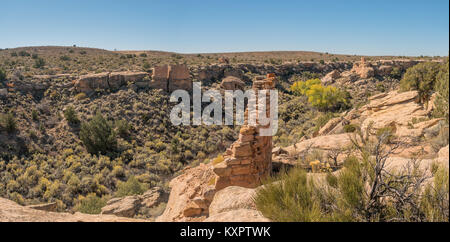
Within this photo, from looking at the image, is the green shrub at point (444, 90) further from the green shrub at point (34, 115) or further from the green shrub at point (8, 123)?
the green shrub at point (34, 115)

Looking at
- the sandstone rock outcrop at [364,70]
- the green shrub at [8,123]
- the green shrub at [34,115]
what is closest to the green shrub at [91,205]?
the green shrub at [8,123]

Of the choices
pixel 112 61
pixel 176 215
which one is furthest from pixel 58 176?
pixel 112 61

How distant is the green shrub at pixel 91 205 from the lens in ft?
36.9

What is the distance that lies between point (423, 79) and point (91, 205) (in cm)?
2079

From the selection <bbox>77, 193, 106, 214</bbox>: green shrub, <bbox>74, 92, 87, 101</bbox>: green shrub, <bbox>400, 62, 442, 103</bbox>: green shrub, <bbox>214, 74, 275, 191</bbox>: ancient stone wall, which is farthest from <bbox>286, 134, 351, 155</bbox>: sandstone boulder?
<bbox>74, 92, 87, 101</bbox>: green shrub

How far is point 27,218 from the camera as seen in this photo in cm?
392

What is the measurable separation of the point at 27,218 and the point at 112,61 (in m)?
41.2

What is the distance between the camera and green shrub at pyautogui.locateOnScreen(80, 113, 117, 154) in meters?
18.5

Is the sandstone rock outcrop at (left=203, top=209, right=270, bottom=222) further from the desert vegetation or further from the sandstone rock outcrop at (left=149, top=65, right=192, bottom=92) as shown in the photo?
the sandstone rock outcrop at (left=149, top=65, right=192, bottom=92)

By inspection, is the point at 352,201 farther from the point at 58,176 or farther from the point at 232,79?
the point at 232,79

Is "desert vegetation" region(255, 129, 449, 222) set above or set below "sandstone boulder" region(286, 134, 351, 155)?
above

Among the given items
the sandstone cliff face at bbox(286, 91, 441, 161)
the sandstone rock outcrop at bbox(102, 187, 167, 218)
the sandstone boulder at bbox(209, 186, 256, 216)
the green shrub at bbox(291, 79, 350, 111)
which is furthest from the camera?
the green shrub at bbox(291, 79, 350, 111)

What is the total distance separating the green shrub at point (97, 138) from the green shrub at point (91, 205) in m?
6.46

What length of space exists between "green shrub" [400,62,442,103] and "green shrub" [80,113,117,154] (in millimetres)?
22485
